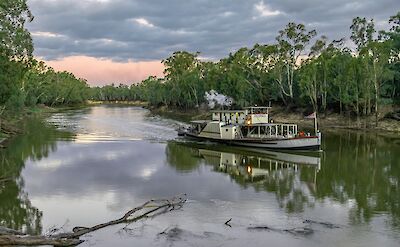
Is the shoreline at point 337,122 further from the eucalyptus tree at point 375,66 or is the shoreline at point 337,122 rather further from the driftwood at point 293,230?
the driftwood at point 293,230

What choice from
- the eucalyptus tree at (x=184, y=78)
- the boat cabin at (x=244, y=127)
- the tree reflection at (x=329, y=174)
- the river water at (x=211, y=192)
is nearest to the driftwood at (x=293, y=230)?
the river water at (x=211, y=192)

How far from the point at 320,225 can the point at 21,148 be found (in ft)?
108

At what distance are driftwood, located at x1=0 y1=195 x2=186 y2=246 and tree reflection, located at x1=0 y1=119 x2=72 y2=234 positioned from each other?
209 centimetres

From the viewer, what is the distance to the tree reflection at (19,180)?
2030cm

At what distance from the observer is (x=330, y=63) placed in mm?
72125

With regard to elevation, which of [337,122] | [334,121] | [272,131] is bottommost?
[337,122]

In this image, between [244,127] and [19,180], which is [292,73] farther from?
[19,180]

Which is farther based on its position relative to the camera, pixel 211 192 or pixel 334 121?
pixel 334 121

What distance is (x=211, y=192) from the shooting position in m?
26.1

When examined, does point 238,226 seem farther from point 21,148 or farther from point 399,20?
point 399,20

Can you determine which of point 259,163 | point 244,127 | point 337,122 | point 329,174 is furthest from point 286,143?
point 337,122

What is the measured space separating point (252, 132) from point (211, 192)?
22.6 metres

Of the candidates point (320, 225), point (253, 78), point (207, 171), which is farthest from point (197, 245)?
point (253, 78)

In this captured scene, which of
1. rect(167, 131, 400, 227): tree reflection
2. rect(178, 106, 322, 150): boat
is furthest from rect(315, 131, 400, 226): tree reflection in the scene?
rect(178, 106, 322, 150): boat
